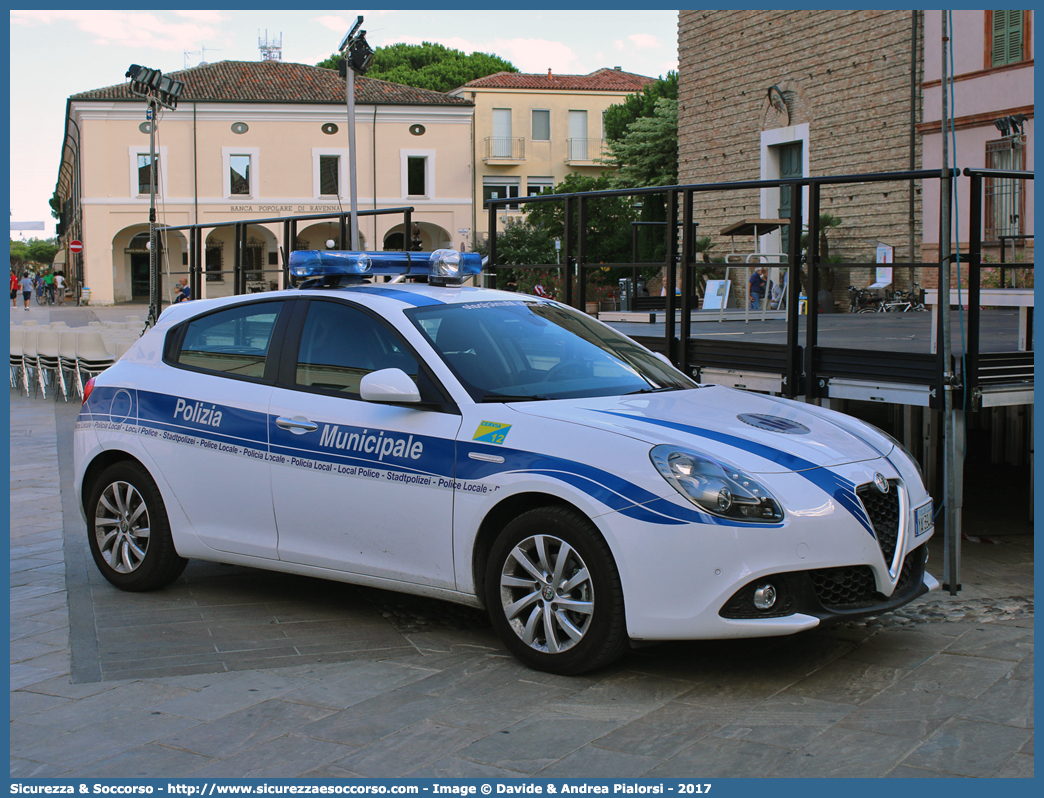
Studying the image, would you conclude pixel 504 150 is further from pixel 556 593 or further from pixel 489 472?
pixel 556 593

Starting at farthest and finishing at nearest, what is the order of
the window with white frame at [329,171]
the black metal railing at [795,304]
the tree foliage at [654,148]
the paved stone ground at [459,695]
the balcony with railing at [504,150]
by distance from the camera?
1. the balcony with railing at [504,150]
2. the window with white frame at [329,171]
3. the tree foliage at [654,148]
4. the black metal railing at [795,304]
5. the paved stone ground at [459,695]

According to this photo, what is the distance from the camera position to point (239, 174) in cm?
5119

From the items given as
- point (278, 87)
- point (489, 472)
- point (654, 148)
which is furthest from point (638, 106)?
point (489, 472)

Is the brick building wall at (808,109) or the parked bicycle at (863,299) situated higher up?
the brick building wall at (808,109)

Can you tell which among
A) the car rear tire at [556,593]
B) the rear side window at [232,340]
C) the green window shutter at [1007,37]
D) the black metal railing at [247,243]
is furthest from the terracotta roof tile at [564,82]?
the car rear tire at [556,593]

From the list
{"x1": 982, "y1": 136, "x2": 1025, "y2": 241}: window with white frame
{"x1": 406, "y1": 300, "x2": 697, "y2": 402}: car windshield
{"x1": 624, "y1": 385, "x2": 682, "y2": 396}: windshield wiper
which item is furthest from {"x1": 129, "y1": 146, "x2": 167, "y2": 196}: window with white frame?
{"x1": 624, "y1": 385, "x2": 682, "y2": 396}: windshield wiper

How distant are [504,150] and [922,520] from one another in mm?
55049

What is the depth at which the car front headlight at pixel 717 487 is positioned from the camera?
13.3 ft

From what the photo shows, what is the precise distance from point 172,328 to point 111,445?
27.3 inches

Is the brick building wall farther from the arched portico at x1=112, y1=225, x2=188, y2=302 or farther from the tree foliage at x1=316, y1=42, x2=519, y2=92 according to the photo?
the tree foliage at x1=316, y1=42, x2=519, y2=92

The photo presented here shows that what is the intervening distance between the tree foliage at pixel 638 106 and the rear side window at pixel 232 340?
152 ft

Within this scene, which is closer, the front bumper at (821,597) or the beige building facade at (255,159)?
the front bumper at (821,597)

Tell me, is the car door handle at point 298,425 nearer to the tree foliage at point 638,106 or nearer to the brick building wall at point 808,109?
the brick building wall at point 808,109

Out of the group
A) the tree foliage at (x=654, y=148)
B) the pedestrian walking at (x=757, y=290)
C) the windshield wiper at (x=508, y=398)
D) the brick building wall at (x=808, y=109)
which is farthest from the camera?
the tree foliage at (x=654, y=148)
